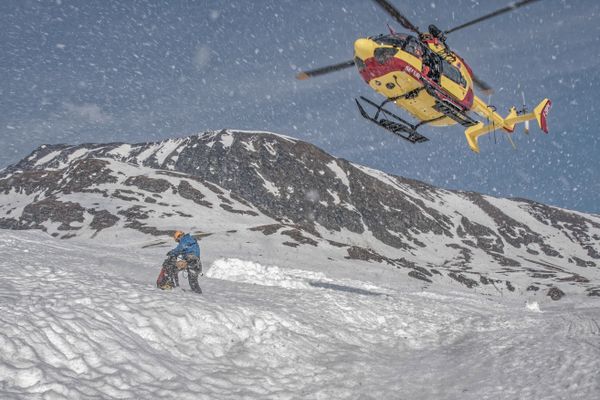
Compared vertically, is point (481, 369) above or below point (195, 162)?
below

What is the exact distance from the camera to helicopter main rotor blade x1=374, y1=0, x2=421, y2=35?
49.9 feet

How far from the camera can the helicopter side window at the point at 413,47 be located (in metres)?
18.0

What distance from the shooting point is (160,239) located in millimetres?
52219

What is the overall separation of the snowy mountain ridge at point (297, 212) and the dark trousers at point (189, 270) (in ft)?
91.9

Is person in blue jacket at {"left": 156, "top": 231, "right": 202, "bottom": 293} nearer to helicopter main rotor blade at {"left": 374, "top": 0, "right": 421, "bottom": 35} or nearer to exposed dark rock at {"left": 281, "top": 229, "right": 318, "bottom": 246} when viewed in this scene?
helicopter main rotor blade at {"left": 374, "top": 0, "right": 421, "bottom": 35}

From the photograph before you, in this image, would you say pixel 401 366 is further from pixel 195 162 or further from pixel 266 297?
pixel 195 162

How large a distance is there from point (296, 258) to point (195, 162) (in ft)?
316

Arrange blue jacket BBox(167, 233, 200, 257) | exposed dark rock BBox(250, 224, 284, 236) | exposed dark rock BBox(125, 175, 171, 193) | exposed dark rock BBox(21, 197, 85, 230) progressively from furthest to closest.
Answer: exposed dark rock BBox(125, 175, 171, 193)
exposed dark rock BBox(21, 197, 85, 230)
exposed dark rock BBox(250, 224, 284, 236)
blue jacket BBox(167, 233, 200, 257)

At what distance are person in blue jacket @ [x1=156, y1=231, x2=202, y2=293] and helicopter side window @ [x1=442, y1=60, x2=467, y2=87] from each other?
13.0 metres

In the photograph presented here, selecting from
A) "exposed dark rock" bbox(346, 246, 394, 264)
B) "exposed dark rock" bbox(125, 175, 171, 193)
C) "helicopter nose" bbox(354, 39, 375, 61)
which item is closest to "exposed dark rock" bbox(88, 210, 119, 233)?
"exposed dark rock" bbox(125, 175, 171, 193)

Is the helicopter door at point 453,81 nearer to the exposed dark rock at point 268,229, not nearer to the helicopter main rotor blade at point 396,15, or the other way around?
the helicopter main rotor blade at point 396,15

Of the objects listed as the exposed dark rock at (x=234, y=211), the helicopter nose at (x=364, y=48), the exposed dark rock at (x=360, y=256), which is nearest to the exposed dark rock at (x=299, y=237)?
the exposed dark rock at (x=360, y=256)

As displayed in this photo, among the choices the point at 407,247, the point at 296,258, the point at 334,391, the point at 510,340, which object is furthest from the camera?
the point at 407,247

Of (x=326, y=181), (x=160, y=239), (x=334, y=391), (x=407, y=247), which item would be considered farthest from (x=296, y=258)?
(x=326, y=181)
